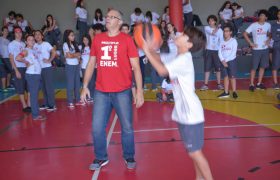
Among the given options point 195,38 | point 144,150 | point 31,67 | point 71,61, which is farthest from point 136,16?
point 195,38

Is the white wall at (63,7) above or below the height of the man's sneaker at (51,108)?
above

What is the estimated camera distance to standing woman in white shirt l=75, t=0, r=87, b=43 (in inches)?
576

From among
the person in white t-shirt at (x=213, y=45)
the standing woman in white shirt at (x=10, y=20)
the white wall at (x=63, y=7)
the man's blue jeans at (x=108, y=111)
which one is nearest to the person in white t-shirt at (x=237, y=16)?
the white wall at (x=63, y=7)

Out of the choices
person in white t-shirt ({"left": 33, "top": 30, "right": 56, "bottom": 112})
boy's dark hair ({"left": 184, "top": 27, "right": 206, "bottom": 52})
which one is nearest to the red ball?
boy's dark hair ({"left": 184, "top": 27, "right": 206, "bottom": 52})

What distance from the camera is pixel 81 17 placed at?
14.7 metres

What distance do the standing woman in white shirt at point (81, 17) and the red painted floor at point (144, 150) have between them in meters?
8.02

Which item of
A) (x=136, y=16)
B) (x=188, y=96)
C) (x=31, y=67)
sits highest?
(x=136, y=16)

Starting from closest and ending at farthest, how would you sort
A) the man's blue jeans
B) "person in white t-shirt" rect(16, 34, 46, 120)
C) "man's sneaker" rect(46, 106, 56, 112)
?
the man's blue jeans, "person in white t-shirt" rect(16, 34, 46, 120), "man's sneaker" rect(46, 106, 56, 112)

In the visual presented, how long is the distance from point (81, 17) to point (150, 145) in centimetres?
1035

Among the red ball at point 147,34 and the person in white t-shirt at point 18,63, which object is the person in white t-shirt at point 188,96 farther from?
the person in white t-shirt at point 18,63

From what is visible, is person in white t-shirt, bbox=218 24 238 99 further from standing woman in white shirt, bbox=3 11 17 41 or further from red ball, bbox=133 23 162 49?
standing woman in white shirt, bbox=3 11 17 41

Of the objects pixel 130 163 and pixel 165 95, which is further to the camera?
pixel 165 95

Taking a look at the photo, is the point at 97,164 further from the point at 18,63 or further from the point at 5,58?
the point at 5,58

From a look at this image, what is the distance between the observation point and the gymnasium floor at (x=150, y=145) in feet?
14.5
